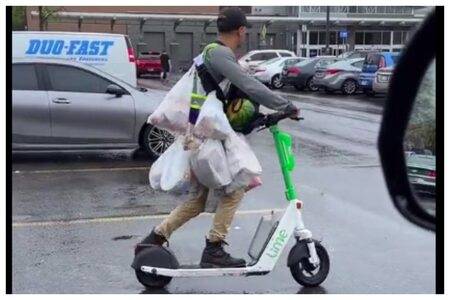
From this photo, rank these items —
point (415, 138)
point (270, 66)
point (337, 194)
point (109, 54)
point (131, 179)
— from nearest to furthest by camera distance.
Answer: point (415, 138), point (337, 194), point (131, 179), point (109, 54), point (270, 66)

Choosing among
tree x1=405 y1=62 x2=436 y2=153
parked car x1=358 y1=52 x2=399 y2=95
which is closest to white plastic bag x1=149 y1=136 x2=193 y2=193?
tree x1=405 y1=62 x2=436 y2=153

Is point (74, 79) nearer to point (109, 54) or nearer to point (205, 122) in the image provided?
point (109, 54)

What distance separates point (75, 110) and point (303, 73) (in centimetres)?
1912

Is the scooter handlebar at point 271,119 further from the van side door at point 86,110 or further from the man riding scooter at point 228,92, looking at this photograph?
the van side door at point 86,110

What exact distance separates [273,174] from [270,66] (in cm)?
2202

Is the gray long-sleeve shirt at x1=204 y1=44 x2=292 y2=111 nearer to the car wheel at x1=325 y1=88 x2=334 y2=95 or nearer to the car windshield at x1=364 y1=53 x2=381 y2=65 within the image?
the car windshield at x1=364 y1=53 x2=381 y2=65

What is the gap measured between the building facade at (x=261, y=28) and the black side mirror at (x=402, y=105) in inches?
1538

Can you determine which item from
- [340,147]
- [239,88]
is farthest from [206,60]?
[340,147]

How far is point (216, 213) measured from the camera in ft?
14.4

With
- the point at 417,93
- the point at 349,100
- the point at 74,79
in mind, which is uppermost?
the point at 417,93

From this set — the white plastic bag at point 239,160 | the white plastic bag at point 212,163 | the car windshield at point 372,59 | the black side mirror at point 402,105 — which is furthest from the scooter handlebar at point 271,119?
the car windshield at point 372,59

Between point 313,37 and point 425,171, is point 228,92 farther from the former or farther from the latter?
point 313,37

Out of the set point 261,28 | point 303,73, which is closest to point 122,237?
point 303,73

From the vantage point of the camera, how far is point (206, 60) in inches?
169
